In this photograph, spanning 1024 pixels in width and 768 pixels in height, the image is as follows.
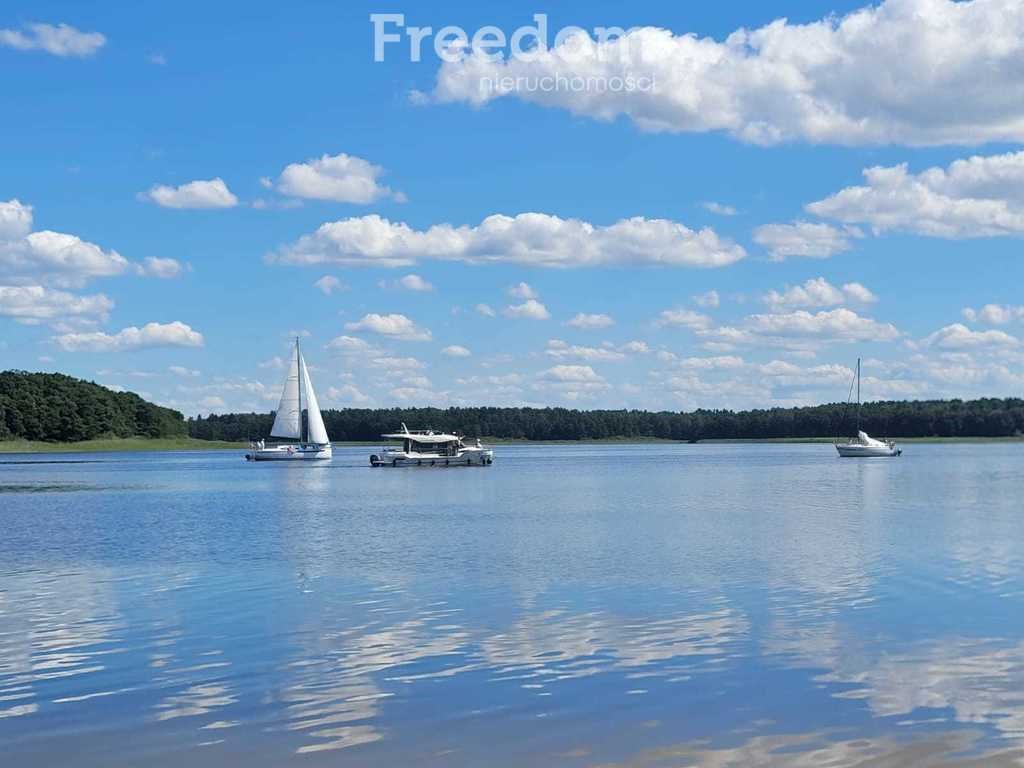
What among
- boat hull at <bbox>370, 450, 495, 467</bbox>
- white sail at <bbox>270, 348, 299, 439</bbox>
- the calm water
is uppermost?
white sail at <bbox>270, 348, 299, 439</bbox>

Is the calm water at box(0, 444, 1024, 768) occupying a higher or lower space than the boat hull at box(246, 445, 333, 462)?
lower

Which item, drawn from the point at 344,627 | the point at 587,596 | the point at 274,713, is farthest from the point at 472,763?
the point at 587,596

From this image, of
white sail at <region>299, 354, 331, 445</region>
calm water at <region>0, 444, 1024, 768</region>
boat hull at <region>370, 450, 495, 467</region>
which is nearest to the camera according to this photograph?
calm water at <region>0, 444, 1024, 768</region>

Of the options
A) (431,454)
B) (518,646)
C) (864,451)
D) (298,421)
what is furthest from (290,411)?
(518,646)

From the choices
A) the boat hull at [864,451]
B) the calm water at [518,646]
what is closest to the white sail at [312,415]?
the boat hull at [864,451]

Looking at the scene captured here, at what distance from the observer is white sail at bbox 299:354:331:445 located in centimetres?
16438

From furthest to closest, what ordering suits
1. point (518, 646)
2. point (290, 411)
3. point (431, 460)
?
1. point (290, 411)
2. point (431, 460)
3. point (518, 646)

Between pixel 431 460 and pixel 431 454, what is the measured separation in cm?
130

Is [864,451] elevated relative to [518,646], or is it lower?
elevated

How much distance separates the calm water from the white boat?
92350 mm

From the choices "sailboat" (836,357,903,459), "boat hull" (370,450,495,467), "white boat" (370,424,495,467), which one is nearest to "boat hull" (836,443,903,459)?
"sailboat" (836,357,903,459)

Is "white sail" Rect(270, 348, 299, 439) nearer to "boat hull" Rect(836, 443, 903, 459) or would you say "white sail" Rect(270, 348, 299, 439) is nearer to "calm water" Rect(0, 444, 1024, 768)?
"boat hull" Rect(836, 443, 903, 459)

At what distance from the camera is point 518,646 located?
22016 mm

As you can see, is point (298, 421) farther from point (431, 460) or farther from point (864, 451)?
point (864, 451)
